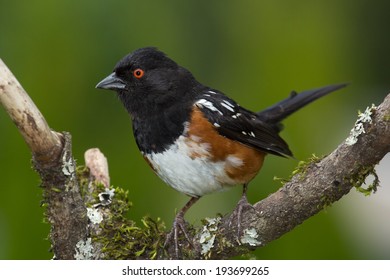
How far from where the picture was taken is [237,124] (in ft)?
11.0

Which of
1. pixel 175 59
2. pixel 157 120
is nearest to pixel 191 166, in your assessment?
pixel 157 120

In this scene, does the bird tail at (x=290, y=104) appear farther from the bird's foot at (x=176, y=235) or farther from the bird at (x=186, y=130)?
the bird's foot at (x=176, y=235)

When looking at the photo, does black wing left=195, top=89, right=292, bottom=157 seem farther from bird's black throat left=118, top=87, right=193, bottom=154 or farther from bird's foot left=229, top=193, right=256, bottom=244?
bird's foot left=229, top=193, right=256, bottom=244

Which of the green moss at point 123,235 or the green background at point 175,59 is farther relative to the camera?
the green background at point 175,59

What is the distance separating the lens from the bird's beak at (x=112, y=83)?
3.31 m

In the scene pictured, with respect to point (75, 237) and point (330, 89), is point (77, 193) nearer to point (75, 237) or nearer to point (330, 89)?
point (75, 237)

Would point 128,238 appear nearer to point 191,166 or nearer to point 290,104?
point 191,166

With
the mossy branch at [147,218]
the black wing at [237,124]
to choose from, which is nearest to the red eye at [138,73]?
the black wing at [237,124]

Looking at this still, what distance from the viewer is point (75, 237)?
2893 mm

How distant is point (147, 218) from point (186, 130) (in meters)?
0.41

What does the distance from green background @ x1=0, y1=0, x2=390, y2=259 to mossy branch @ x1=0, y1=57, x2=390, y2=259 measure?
0.87 ft

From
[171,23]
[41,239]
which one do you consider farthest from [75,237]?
[171,23]

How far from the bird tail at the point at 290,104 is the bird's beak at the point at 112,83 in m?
0.81

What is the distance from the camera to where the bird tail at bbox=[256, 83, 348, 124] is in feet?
12.6
